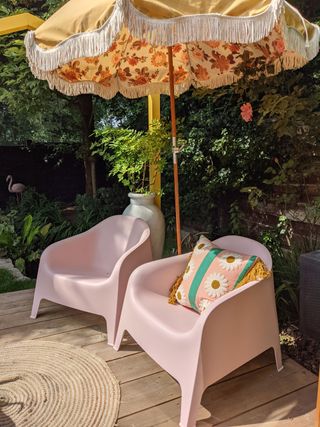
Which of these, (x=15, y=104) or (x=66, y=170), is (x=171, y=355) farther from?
(x=66, y=170)

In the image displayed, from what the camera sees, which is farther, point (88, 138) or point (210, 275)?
point (88, 138)

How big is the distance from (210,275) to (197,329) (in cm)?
48

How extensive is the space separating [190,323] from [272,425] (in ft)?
1.94

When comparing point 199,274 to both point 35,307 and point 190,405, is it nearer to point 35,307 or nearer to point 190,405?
point 190,405

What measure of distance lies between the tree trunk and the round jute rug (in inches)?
130

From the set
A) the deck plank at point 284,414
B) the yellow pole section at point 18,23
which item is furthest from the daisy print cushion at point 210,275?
the yellow pole section at point 18,23

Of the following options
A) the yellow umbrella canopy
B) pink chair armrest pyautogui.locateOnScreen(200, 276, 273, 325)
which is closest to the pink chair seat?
pink chair armrest pyautogui.locateOnScreen(200, 276, 273, 325)

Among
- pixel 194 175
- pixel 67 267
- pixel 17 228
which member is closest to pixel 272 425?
pixel 67 267

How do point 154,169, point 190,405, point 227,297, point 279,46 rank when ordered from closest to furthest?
point 190,405
point 227,297
point 279,46
point 154,169

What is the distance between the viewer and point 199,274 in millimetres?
2234

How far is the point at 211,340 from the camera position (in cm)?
176

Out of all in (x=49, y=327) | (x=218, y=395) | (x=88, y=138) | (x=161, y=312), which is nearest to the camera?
(x=218, y=395)

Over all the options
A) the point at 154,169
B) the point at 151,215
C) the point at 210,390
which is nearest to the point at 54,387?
the point at 210,390

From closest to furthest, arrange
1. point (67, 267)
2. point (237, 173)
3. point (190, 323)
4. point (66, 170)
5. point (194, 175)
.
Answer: point (190, 323) < point (67, 267) < point (237, 173) < point (194, 175) < point (66, 170)
